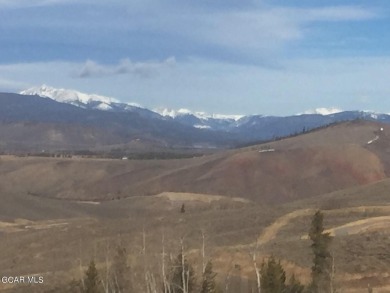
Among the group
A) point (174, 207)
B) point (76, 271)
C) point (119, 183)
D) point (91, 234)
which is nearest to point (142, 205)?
point (174, 207)

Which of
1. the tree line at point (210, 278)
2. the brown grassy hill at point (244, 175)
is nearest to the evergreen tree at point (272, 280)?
the tree line at point (210, 278)

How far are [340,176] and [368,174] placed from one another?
6259 millimetres

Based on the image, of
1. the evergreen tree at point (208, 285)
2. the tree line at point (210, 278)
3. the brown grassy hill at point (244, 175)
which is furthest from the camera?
the brown grassy hill at point (244, 175)

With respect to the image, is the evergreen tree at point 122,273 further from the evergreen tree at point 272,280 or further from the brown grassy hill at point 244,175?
the brown grassy hill at point 244,175

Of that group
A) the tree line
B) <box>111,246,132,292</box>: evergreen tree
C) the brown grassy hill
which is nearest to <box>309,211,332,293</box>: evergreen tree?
the tree line

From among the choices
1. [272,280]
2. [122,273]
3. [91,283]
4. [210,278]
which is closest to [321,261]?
[272,280]

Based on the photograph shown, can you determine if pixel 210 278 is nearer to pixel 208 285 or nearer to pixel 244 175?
pixel 208 285

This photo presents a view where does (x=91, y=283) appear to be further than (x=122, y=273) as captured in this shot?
No

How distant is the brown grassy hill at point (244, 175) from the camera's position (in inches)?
6043

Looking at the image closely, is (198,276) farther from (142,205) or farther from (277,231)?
(142,205)

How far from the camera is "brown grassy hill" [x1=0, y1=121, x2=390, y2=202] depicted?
154 metres

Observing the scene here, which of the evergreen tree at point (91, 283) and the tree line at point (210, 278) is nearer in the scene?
the tree line at point (210, 278)

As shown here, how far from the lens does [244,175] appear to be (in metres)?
161

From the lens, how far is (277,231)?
6278 centimetres
